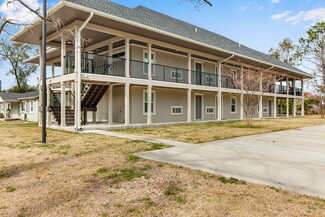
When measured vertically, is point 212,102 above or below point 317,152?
above

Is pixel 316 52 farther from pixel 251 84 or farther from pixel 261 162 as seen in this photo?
pixel 261 162

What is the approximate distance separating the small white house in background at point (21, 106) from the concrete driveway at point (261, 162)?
18934 millimetres

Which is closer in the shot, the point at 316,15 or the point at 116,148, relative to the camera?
the point at 116,148

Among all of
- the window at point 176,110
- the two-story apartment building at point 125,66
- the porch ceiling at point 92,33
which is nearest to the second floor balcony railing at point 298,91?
the two-story apartment building at point 125,66

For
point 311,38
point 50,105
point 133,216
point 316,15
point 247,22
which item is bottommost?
point 133,216

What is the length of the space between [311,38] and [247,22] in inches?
1241

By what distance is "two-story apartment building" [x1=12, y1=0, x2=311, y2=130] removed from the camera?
1148 centimetres

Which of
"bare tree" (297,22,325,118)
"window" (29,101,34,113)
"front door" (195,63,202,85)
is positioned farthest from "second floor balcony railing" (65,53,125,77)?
"bare tree" (297,22,325,118)

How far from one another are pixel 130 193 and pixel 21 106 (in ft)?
87.7

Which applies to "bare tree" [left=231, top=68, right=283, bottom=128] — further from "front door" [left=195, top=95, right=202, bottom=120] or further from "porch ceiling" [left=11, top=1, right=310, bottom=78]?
"front door" [left=195, top=95, right=202, bottom=120]

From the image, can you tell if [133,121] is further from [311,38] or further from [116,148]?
[311,38]

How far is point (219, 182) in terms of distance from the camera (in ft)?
13.0

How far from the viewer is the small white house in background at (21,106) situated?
72.9 ft

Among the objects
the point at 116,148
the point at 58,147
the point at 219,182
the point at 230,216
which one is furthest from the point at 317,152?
the point at 58,147
